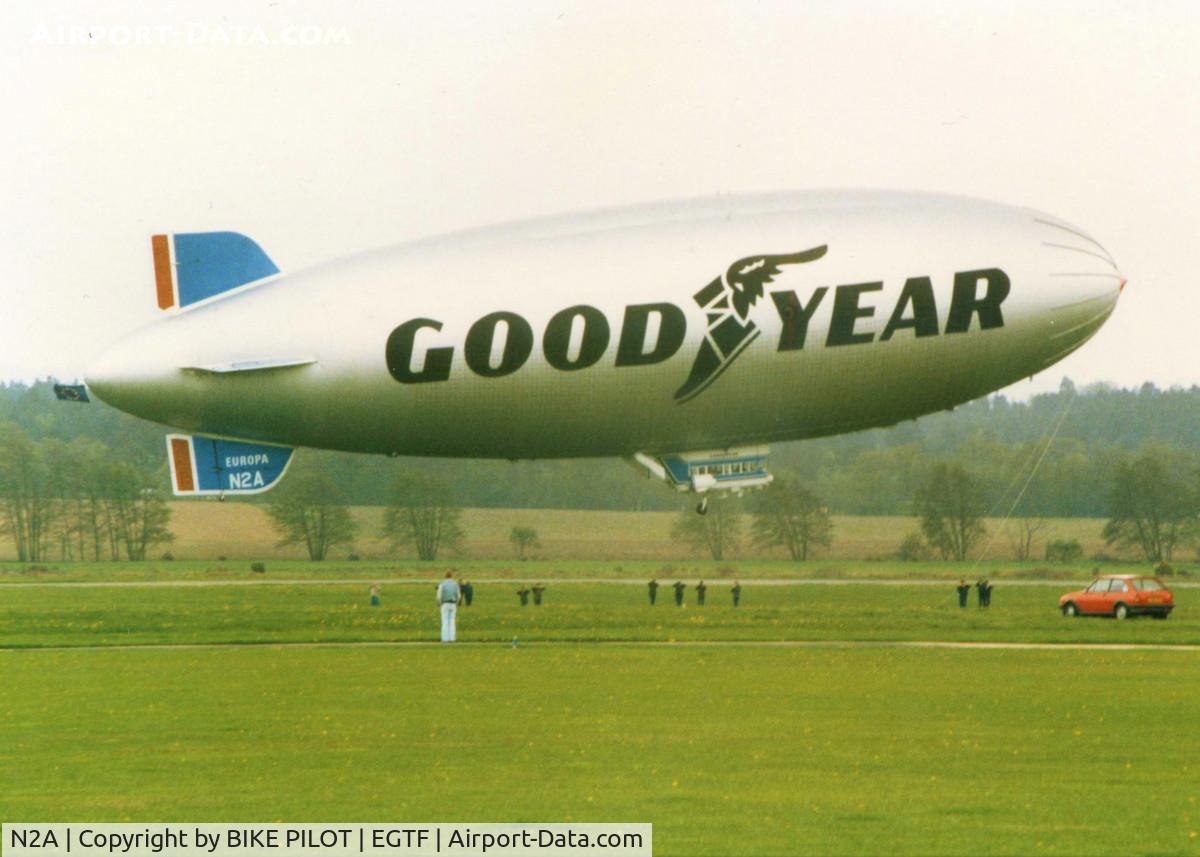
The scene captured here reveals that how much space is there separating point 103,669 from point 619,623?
749 inches

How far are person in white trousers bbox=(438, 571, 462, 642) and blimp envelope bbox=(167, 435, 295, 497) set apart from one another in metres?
10.8

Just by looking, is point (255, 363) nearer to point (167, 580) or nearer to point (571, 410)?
→ point (571, 410)

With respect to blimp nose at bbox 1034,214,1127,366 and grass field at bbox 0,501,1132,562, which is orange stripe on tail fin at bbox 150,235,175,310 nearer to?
blimp nose at bbox 1034,214,1127,366

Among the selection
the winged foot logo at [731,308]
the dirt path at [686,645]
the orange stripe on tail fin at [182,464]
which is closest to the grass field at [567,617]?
the dirt path at [686,645]

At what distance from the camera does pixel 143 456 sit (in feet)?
384

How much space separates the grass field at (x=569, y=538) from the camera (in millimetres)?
96750

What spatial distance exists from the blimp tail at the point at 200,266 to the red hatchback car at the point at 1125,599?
3507 centimetres

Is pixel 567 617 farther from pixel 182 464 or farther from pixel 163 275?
pixel 163 275

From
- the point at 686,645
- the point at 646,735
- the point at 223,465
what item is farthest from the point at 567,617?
the point at 646,735

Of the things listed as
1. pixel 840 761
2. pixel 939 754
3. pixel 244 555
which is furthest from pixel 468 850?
pixel 244 555

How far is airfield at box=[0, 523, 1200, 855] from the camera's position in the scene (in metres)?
16.9

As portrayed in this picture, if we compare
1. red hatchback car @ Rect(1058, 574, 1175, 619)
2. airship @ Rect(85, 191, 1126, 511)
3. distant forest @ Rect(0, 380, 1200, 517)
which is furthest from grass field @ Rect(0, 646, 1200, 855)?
distant forest @ Rect(0, 380, 1200, 517)

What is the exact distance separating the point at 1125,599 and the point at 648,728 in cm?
3516

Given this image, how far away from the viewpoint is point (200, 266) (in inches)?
1159
